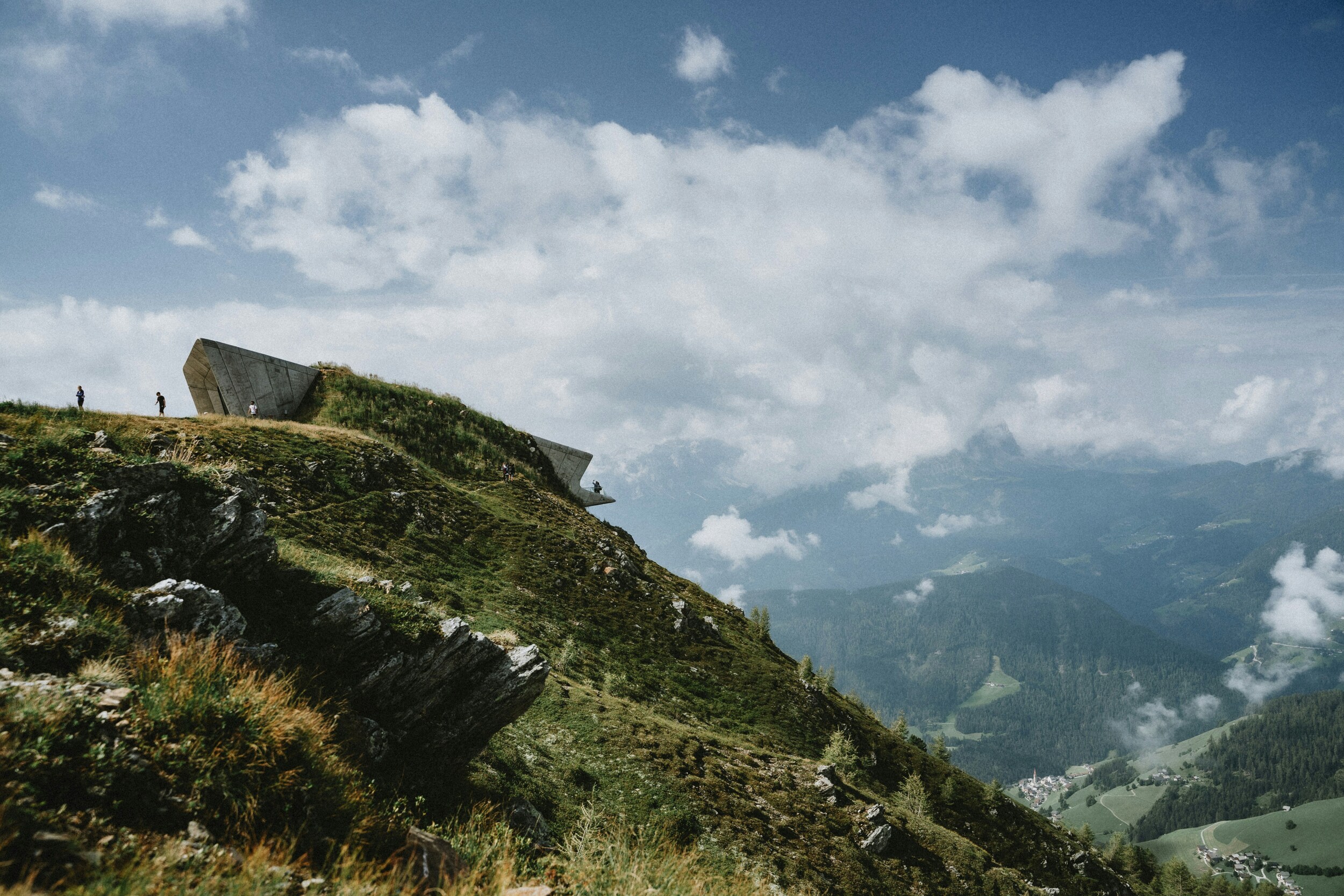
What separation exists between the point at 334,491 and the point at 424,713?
95.7 feet

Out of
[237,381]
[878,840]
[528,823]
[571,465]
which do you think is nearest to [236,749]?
[528,823]

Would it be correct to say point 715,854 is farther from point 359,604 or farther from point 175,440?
point 175,440

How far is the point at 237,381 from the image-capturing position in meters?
52.4

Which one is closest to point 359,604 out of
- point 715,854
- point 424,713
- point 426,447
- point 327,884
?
point 424,713

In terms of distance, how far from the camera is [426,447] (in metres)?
58.0

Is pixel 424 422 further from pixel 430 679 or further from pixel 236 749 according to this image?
pixel 236 749

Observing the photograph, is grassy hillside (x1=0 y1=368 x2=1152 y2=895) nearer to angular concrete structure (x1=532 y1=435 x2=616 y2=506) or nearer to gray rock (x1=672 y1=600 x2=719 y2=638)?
gray rock (x1=672 y1=600 x2=719 y2=638)

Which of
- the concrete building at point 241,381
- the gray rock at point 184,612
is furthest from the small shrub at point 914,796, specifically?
the concrete building at point 241,381

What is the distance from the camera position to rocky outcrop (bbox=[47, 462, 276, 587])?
452 inches

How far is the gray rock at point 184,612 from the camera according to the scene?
10.3 meters

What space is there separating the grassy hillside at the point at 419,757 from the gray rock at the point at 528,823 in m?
0.54

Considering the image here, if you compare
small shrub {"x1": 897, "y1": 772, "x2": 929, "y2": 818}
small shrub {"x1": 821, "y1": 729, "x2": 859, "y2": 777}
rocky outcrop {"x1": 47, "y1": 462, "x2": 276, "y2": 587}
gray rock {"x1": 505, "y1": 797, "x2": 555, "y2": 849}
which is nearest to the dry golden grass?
rocky outcrop {"x1": 47, "y1": 462, "x2": 276, "y2": 587}

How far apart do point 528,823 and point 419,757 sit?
129 inches

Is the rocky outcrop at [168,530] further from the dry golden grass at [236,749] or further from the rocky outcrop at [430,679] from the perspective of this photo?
the dry golden grass at [236,749]
